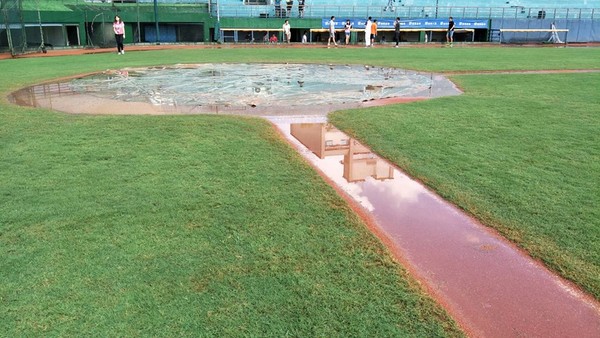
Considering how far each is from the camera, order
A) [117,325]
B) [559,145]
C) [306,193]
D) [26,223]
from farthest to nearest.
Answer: [559,145], [306,193], [26,223], [117,325]

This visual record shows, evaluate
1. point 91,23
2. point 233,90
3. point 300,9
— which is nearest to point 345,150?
point 233,90

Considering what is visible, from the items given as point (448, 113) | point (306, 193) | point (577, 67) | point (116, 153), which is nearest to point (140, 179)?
point (116, 153)

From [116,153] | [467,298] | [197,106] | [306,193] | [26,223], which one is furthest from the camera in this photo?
[197,106]

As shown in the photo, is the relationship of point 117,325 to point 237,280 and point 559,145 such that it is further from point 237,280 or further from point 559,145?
point 559,145

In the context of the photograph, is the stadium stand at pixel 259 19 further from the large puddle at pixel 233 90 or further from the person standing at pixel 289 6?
the large puddle at pixel 233 90

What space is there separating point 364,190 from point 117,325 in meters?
3.15

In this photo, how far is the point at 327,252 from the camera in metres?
3.93

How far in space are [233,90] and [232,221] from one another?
27.8ft

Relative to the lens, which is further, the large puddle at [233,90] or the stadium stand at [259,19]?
the stadium stand at [259,19]

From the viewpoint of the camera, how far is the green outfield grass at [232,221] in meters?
3.14

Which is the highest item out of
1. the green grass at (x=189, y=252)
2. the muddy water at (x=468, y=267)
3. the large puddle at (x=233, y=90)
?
the large puddle at (x=233, y=90)

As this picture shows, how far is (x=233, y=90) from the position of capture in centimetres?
1256

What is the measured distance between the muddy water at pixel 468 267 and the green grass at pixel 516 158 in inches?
7.1

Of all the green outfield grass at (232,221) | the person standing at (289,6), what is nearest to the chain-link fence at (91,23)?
the person standing at (289,6)
